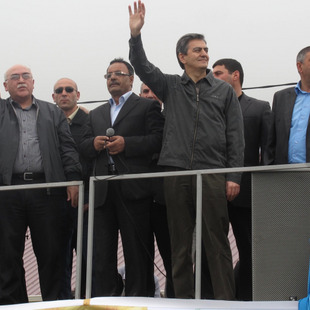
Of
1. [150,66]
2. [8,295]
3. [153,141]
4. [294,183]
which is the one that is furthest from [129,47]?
[8,295]

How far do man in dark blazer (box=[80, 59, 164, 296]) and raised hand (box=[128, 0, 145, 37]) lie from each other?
2.29 ft

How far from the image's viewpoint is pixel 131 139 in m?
6.62

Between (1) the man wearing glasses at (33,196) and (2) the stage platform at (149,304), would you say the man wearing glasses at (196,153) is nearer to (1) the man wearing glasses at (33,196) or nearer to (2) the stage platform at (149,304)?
(2) the stage platform at (149,304)

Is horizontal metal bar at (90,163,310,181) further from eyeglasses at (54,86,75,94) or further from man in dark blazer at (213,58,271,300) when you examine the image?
eyeglasses at (54,86,75,94)

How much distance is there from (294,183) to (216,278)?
2.85ft

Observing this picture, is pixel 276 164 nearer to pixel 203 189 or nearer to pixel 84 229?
pixel 203 189

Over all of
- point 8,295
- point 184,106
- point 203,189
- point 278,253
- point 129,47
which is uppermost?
point 129,47

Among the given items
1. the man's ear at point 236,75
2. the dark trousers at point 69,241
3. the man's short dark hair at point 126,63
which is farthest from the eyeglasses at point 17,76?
the man's ear at point 236,75

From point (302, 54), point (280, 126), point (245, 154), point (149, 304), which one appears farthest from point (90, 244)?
point (302, 54)

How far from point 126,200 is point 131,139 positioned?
466mm

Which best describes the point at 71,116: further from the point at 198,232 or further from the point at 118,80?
the point at 198,232

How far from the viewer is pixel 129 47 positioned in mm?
6465

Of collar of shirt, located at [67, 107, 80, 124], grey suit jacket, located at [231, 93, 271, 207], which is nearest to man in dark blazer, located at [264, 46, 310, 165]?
grey suit jacket, located at [231, 93, 271, 207]

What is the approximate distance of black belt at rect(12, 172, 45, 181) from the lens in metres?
6.83
